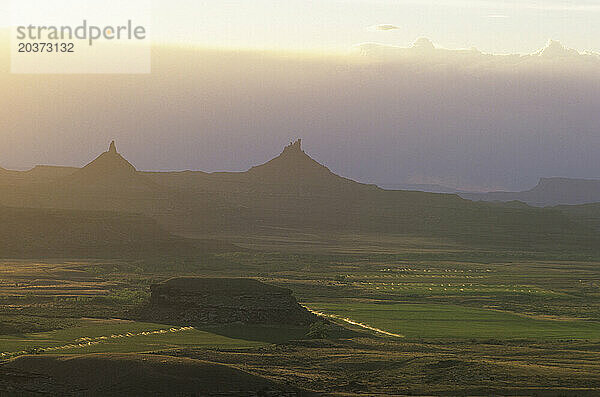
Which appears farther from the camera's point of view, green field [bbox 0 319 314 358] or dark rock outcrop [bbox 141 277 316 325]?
dark rock outcrop [bbox 141 277 316 325]

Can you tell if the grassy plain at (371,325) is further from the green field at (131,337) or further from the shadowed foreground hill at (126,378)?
the shadowed foreground hill at (126,378)

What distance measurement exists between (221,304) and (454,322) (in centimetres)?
2009

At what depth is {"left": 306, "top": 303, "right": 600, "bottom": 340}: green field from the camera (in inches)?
2685

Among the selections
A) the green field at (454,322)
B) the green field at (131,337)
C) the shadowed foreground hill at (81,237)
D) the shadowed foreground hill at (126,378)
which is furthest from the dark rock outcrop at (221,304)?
the shadowed foreground hill at (81,237)

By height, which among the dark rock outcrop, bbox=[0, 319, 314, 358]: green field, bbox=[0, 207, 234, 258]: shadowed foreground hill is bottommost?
bbox=[0, 319, 314, 358]: green field

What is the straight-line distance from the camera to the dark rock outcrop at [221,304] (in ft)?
227

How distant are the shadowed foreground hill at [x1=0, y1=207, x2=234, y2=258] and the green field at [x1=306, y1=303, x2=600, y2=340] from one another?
72894mm

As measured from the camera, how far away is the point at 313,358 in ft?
176

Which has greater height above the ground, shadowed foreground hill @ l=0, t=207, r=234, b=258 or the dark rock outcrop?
shadowed foreground hill @ l=0, t=207, r=234, b=258

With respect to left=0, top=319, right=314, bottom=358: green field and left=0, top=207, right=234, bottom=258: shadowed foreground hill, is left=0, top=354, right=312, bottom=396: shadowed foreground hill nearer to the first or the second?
left=0, top=319, right=314, bottom=358: green field

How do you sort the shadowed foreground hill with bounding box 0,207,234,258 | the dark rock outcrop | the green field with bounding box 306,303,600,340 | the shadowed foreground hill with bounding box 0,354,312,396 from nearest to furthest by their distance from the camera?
1. the shadowed foreground hill with bounding box 0,354,312,396
2. the green field with bounding box 306,303,600,340
3. the dark rock outcrop
4. the shadowed foreground hill with bounding box 0,207,234,258

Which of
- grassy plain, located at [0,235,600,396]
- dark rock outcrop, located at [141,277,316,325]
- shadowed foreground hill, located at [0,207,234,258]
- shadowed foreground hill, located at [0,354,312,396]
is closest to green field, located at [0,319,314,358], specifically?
grassy plain, located at [0,235,600,396]

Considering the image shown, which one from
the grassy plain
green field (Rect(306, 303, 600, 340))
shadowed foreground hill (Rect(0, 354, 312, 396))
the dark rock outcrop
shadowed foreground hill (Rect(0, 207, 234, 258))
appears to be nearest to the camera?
shadowed foreground hill (Rect(0, 354, 312, 396))

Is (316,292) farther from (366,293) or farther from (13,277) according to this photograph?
(13,277)
